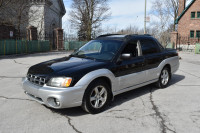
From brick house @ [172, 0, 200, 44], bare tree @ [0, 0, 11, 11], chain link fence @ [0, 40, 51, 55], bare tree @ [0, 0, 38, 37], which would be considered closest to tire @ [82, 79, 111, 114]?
chain link fence @ [0, 40, 51, 55]

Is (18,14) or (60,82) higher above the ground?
(18,14)

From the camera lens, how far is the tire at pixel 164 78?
5880 mm

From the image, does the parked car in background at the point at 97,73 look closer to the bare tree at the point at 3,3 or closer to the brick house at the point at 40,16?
the bare tree at the point at 3,3

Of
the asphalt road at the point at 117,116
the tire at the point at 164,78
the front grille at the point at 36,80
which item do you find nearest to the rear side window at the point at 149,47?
the tire at the point at 164,78

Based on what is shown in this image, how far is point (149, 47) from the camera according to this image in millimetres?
5469

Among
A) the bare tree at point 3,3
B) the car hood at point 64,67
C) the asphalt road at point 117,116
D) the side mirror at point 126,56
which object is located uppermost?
the bare tree at point 3,3

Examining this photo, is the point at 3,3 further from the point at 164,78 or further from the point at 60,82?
the point at 60,82

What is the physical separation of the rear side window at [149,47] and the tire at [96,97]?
176cm

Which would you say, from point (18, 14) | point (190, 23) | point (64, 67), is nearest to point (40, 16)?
point (18, 14)

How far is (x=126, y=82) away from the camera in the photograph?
14.9 ft

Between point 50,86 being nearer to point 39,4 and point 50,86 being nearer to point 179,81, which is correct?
point 179,81

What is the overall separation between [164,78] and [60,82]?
12.6 feet

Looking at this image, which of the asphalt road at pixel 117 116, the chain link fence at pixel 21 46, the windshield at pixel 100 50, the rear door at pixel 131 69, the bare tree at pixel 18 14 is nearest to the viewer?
the asphalt road at pixel 117 116

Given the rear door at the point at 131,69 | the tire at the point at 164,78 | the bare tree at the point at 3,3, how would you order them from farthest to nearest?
the bare tree at the point at 3,3 → the tire at the point at 164,78 → the rear door at the point at 131,69
